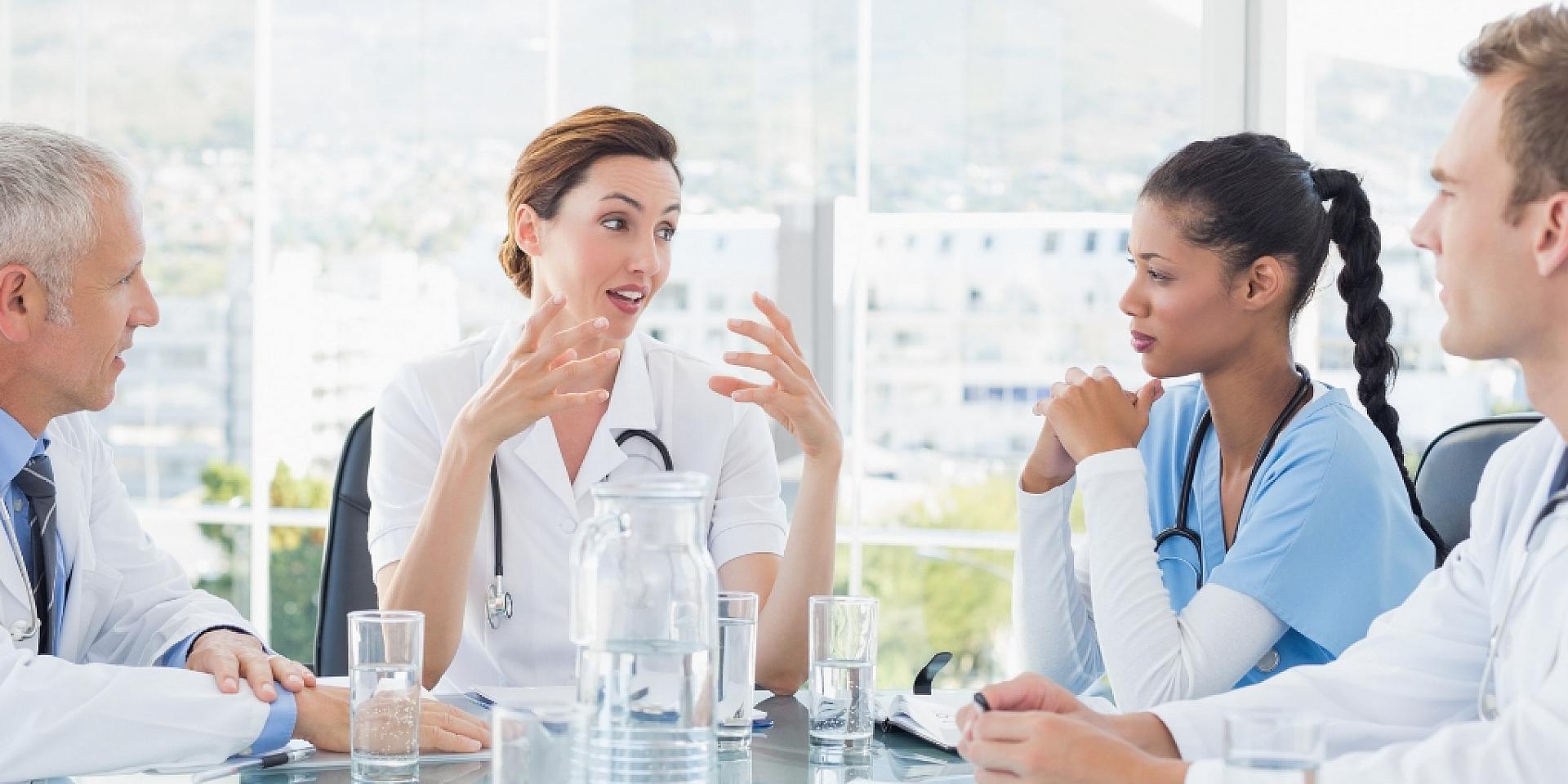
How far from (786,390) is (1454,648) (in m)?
0.94

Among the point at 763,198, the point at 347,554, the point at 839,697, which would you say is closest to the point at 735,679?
the point at 839,697

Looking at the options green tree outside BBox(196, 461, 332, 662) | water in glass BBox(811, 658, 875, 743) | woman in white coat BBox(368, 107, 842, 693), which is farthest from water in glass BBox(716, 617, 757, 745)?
green tree outside BBox(196, 461, 332, 662)

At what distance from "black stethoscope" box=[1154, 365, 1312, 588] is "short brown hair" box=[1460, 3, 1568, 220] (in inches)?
27.0

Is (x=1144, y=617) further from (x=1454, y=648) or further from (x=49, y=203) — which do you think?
(x=49, y=203)

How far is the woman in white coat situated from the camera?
2.10 m

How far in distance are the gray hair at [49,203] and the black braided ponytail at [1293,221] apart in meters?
1.37

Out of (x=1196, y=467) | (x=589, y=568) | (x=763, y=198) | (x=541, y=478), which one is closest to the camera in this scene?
(x=589, y=568)

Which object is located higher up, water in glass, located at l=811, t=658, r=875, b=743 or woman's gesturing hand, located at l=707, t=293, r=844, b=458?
woman's gesturing hand, located at l=707, t=293, r=844, b=458

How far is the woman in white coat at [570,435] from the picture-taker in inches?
82.7

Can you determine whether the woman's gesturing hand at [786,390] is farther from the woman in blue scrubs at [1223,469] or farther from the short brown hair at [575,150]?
the short brown hair at [575,150]

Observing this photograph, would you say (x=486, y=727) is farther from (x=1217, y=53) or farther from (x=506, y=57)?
(x=506, y=57)

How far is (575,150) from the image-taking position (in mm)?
2459

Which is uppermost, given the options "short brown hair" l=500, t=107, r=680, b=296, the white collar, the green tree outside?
"short brown hair" l=500, t=107, r=680, b=296

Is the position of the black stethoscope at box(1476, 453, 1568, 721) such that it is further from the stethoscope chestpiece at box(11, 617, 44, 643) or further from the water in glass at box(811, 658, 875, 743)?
the stethoscope chestpiece at box(11, 617, 44, 643)
